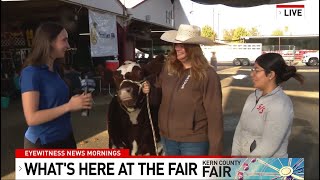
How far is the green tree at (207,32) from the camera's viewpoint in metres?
2.30

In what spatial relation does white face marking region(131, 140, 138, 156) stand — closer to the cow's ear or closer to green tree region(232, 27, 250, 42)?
the cow's ear

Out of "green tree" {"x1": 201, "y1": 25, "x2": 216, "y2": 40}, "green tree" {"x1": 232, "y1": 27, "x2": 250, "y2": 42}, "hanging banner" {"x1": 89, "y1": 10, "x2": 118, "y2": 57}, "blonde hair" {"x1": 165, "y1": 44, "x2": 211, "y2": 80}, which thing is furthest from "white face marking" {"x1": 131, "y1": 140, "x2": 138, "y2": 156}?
"hanging banner" {"x1": 89, "y1": 10, "x2": 118, "y2": 57}

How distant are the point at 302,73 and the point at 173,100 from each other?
676mm

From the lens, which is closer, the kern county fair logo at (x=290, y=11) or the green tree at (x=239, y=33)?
the kern county fair logo at (x=290, y=11)

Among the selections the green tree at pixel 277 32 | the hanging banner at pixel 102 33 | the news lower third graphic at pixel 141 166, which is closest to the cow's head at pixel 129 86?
the news lower third graphic at pixel 141 166

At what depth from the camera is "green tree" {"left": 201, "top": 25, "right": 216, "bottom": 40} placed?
90.4 inches

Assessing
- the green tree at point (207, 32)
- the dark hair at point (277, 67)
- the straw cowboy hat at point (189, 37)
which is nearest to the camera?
the dark hair at point (277, 67)

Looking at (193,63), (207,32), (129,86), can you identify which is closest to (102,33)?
(207,32)

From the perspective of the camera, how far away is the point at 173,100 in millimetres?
2027

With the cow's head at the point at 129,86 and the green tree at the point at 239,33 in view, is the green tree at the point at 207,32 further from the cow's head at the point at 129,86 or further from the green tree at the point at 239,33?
the cow's head at the point at 129,86

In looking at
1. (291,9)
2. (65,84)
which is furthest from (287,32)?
(65,84)

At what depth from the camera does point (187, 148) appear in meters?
2.06

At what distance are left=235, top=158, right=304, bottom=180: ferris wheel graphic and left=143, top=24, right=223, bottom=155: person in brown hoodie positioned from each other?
269mm

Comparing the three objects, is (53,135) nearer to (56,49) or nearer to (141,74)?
(56,49)
